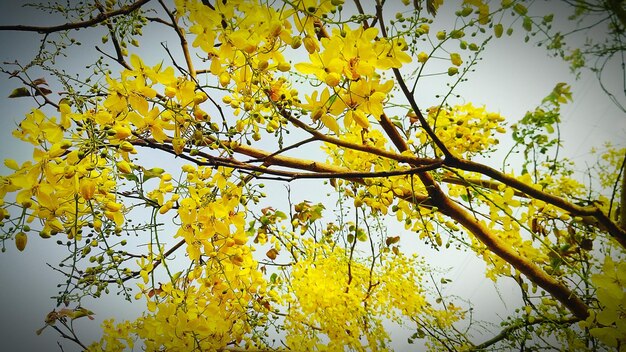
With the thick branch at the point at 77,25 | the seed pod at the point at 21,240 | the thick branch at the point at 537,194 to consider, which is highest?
the thick branch at the point at 77,25

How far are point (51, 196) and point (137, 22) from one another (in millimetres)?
910

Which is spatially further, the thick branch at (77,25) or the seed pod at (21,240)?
the thick branch at (77,25)

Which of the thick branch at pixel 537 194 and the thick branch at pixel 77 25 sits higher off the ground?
the thick branch at pixel 77 25

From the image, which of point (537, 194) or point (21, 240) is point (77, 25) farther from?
point (537, 194)

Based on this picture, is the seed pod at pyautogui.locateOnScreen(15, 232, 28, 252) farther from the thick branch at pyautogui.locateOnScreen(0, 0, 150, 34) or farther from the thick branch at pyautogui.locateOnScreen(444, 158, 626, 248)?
the thick branch at pyautogui.locateOnScreen(444, 158, 626, 248)

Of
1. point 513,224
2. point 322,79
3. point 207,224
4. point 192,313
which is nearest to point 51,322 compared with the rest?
point 192,313

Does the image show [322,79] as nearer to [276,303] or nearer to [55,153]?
[55,153]

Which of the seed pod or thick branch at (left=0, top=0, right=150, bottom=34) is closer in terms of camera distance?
the seed pod

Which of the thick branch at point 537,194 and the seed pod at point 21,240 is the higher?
the thick branch at point 537,194

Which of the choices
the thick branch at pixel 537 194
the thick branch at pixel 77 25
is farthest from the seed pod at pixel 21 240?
the thick branch at pixel 537 194

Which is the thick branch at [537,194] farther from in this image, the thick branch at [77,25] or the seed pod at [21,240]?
the seed pod at [21,240]

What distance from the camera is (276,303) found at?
2.39m

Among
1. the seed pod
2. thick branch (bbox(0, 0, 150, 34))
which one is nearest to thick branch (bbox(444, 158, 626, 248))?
thick branch (bbox(0, 0, 150, 34))

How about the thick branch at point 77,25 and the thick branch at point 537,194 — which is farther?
the thick branch at point 77,25
